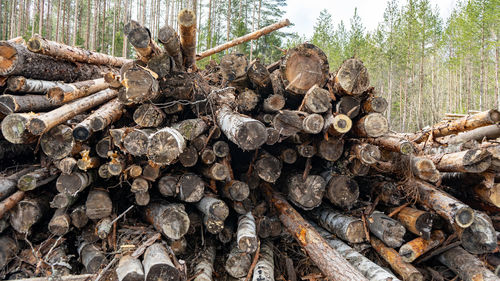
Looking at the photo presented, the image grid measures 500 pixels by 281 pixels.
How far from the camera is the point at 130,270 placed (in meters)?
2.92

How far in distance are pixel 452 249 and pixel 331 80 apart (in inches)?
114

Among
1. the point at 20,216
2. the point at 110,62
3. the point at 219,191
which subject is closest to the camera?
the point at 20,216

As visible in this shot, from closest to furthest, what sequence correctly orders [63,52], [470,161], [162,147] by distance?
[162,147] < [470,161] < [63,52]

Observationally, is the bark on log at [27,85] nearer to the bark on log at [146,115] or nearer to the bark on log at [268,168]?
the bark on log at [146,115]

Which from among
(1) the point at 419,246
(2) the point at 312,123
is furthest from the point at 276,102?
(1) the point at 419,246

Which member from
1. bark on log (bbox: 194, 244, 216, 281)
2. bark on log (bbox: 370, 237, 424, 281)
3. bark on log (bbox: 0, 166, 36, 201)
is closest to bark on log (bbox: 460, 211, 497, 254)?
bark on log (bbox: 370, 237, 424, 281)

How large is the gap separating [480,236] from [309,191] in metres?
2.06

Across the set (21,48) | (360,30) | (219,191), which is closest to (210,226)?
(219,191)

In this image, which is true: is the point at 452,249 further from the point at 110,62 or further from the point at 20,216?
the point at 110,62

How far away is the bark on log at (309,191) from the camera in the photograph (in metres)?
4.13

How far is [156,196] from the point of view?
4383mm

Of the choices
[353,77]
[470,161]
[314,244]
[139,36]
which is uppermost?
[139,36]

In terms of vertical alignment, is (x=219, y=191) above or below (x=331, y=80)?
below

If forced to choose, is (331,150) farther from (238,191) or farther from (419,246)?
(419,246)
